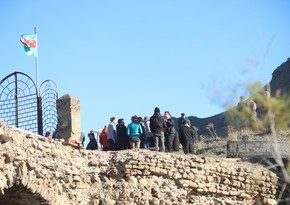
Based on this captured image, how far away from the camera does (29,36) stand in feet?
66.5

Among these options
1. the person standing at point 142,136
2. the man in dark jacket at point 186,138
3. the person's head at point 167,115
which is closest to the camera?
the person standing at point 142,136

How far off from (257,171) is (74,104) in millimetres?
4148

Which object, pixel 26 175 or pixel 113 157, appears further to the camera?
pixel 113 157

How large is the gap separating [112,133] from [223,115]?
13.9 metres

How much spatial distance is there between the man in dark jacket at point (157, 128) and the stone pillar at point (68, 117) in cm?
160

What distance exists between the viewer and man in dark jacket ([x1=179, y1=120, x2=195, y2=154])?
1955cm

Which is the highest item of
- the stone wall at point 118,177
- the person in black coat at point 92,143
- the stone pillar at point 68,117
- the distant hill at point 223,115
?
the distant hill at point 223,115

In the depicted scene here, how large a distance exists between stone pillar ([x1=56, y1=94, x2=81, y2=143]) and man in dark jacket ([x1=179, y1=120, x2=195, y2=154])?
2.34 m

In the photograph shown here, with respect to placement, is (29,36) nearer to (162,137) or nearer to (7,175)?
(162,137)

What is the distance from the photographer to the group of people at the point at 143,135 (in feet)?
60.4

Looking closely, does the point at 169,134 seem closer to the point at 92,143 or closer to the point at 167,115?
the point at 167,115

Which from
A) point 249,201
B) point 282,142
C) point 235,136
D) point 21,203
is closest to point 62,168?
point 21,203

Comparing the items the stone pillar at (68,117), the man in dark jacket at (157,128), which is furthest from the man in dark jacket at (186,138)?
the stone pillar at (68,117)

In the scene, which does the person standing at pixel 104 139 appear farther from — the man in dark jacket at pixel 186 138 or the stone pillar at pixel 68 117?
the man in dark jacket at pixel 186 138
